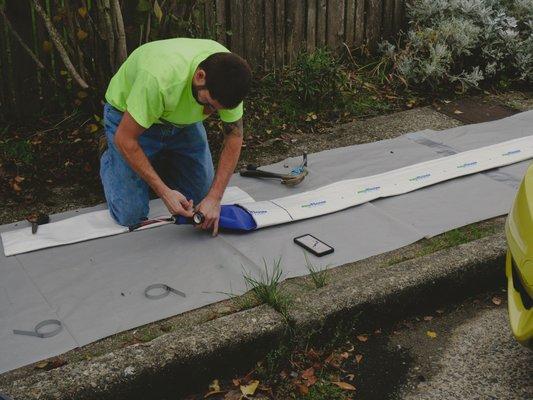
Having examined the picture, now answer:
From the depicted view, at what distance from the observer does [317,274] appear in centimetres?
400

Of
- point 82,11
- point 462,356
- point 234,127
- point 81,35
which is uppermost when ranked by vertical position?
point 82,11

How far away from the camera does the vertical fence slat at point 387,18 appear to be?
25.7ft

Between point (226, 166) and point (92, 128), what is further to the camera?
point (92, 128)

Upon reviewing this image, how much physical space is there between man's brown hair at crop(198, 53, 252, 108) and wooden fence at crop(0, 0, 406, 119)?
1.79 metres

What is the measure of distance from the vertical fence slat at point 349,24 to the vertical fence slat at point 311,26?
0.43 metres

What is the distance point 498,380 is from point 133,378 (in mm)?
1672

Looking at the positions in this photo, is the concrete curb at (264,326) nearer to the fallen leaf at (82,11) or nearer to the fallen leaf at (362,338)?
the fallen leaf at (362,338)

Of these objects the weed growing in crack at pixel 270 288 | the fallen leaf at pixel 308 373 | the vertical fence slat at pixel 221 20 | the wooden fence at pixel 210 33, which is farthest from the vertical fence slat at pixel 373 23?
the fallen leaf at pixel 308 373

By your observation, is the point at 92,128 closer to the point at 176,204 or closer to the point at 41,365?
the point at 176,204

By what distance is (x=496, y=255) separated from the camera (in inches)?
159

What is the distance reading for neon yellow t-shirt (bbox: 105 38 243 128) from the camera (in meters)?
3.95

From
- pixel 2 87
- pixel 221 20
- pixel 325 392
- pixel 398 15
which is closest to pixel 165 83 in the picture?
pixel 325 392

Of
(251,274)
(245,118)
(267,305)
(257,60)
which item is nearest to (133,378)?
(267,305)

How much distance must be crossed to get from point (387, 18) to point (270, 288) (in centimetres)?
508
